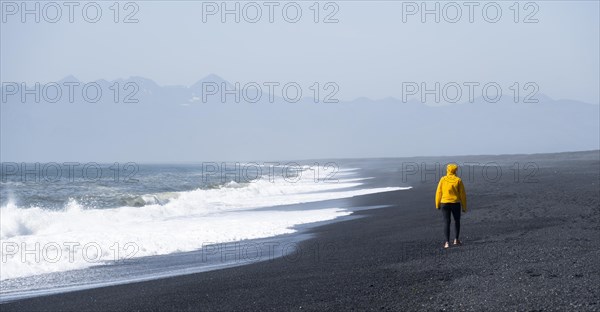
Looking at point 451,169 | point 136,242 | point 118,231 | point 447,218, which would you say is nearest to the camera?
point 447,218

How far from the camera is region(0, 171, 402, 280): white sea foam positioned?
1592 centimetres

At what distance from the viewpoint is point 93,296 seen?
1157 cm

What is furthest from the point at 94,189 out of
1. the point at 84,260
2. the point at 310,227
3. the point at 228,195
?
the point at 84,260

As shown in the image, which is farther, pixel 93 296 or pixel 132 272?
pixel 132 272

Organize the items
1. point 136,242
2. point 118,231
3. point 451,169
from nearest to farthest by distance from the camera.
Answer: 1. point 451,169
2. point 136,242
3. point 118,231

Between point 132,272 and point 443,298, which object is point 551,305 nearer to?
point 443,298

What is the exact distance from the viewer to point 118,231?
21.3m

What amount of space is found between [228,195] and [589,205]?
2579cm

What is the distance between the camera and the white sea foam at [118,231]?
15922mm

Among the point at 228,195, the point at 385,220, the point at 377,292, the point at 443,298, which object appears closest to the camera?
the point at 443,298

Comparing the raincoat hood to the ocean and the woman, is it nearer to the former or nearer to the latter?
the woman

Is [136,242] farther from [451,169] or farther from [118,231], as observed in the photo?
[451,169]

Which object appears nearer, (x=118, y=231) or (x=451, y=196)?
(x=451, y=196)

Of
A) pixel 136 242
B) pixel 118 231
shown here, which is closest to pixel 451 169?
pixel 136 242
